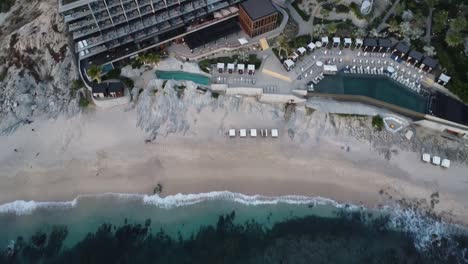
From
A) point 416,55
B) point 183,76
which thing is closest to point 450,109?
point 416,55

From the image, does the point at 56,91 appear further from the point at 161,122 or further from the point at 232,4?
the point at 232,4

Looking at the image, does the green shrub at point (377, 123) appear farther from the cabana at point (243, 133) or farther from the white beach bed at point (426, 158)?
the cabana at point (243, 133)

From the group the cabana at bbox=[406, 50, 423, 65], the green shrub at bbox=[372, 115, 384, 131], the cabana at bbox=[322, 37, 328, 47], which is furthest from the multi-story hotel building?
the cabana at bbox=[406, 50, 423, 65]

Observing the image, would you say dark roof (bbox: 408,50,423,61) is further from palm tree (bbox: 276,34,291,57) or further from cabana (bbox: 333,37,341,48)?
palm tree (bbox: 276,34,291,57)

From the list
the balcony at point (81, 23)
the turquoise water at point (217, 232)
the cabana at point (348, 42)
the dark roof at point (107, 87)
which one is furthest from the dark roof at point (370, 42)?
the balcony at point (81, 23)

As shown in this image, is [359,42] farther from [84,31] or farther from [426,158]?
[84,31]

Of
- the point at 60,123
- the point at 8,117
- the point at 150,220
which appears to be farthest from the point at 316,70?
the point at 8,117

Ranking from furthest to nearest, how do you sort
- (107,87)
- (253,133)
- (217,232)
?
(253,133) → (107,87) → (217,232)

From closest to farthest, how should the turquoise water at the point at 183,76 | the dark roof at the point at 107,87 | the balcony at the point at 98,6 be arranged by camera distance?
the balcony at the point at 98,6
the dark roof at the point at 107,87
the turquoise water at the point at 183,76
